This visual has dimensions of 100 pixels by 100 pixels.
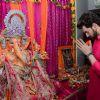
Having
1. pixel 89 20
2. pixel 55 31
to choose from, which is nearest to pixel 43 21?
pixel 55 31

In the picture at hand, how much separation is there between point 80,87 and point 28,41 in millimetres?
801

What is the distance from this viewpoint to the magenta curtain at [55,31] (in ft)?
8.93

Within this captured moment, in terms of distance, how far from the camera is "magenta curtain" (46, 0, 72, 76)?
2723mm

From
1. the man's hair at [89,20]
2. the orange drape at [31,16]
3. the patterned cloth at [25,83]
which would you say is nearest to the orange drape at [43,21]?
the orange drape at [31,16]

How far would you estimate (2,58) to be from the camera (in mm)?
2248

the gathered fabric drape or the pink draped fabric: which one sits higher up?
the gathered fabric drape

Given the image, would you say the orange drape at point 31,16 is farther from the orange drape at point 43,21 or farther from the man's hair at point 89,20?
the man's hair at point 89,20

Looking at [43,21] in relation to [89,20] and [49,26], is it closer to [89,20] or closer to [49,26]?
[49,26]

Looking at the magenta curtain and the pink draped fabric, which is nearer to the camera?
the pink draped fabric

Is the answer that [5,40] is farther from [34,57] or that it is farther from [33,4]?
[33,4]

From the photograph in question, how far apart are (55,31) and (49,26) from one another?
11 centimetres

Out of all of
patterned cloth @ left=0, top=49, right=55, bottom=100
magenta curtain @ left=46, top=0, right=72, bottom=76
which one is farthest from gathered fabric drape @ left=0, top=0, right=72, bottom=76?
patterned cloth @ left=0, top=49, right=55, bottom=100

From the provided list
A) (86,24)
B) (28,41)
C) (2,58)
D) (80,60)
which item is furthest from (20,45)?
(80,60)

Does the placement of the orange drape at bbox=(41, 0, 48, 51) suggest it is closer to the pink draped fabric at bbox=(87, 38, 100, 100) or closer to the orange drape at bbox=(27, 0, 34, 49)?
the orange drape at bbox=(27, 0, 34, 49)
